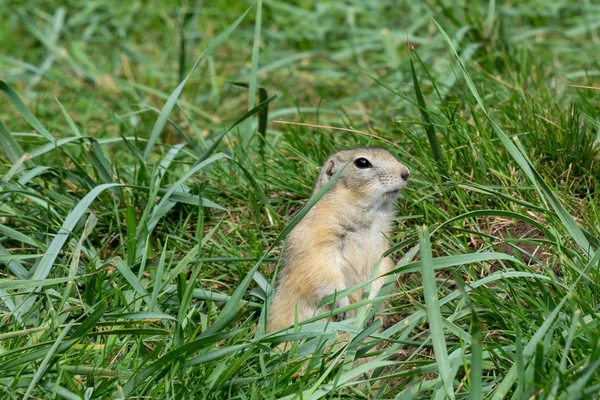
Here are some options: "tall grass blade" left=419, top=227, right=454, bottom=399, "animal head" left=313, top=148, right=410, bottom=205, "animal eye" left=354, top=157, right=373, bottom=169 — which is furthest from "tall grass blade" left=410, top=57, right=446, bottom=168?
"tall grass blade" left=419, top=227, right=454, bottom=399

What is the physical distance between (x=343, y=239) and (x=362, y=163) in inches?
15.9

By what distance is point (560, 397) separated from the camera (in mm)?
3137

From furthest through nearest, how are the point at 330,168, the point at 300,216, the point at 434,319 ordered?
the point at 330,168 < the point at 300,216 < the point at 434,319

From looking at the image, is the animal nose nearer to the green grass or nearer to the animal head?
the animal head

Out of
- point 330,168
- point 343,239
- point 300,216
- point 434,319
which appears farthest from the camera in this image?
point 330,168

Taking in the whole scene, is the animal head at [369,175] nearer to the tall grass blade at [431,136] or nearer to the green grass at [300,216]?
the green grass at [300,216]

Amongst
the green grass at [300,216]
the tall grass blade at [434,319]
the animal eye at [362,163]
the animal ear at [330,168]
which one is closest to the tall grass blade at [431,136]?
the green grass at [300,216]

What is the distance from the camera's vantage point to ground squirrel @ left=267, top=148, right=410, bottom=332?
173 inches

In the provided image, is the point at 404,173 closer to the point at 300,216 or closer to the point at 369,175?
the point at 369,175

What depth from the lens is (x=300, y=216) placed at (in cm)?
406

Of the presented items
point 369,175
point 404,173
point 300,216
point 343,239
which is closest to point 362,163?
point 369,175

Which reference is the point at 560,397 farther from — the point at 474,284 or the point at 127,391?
the point at 127,391

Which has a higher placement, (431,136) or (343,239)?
(431,136)

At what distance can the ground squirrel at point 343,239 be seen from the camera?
4398mm
